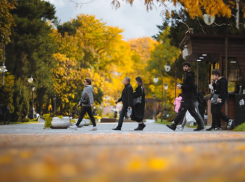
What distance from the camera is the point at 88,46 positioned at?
53.7 m


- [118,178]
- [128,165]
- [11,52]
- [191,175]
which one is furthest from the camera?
[11,52]

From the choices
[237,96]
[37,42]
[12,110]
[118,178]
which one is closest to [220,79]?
[237,96]

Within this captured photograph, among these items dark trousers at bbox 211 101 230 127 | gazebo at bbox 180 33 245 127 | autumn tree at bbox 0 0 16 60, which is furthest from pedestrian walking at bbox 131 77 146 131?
autumn tree at bbox 0 0 16 60

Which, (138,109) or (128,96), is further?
(138,109)

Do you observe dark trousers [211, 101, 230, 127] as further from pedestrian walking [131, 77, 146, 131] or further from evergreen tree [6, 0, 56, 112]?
evergreen tree [6, 0, 56, 112]

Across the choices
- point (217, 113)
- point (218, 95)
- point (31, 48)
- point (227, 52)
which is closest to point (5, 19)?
point (227, 52)

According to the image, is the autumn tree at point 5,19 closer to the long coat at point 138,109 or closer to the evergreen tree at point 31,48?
the long coat at point 138,109

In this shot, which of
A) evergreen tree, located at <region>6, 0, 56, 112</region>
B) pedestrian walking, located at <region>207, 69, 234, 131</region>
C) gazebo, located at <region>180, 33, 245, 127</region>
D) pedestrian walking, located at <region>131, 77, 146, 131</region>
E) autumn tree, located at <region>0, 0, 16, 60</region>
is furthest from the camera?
evergreen tree, located at <region>6, 0, 56, 112</region>

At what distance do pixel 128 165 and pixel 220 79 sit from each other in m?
11.7

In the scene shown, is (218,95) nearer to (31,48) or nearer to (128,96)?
(128,96)

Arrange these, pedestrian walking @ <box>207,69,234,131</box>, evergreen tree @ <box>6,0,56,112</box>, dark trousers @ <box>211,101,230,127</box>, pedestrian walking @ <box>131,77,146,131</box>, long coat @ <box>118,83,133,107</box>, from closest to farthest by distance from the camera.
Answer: pedestrian walking @ <box>207,69,234,131</box> < dark trousers @ <box>211,101,230,127</box> < long coat @ <box>118,83,133,107</box> < pedestrian walking @ <box>131,77,146,131</box> < evergreen tree @ <box>6,0,56,112</box>

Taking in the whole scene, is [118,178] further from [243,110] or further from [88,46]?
[88,46]

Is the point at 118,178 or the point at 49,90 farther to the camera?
the point at 49,90

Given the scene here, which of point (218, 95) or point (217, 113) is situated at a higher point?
point (218, 95)
